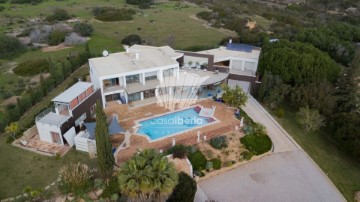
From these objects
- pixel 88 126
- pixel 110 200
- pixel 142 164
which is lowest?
pixel 110 200

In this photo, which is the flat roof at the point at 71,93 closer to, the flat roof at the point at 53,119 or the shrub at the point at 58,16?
the flat roof at the point at 53,119

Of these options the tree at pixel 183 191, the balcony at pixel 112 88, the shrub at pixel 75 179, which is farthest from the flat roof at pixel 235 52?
the shrub at pixel 75 179

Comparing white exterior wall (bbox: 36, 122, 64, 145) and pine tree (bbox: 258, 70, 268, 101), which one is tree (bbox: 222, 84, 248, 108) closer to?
pine tree (bbox: 258, 70, 268, 101)

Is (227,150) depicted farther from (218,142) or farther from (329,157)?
(329,157)

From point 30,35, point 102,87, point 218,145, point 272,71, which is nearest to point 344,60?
point 272,71

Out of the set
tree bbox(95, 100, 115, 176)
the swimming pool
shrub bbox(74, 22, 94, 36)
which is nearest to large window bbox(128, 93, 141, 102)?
the swimming pool

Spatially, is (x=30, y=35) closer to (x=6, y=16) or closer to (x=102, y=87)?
(x=6, y=16)
